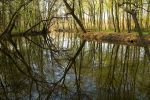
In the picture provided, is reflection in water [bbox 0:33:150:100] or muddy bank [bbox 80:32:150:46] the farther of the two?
muddy bank [bbox 80:32:150:46]

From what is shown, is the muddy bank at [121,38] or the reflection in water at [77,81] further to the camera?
the muddy bank at [121,38]

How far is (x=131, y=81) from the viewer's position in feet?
45.3

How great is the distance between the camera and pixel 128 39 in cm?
3603

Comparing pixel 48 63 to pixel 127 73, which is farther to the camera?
pixel 48 63

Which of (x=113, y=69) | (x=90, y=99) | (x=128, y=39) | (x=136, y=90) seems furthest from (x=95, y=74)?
(x=128, y=39)

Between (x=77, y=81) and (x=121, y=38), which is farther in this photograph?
(x=121, y=38)

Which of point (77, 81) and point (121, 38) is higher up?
point (121, 38)

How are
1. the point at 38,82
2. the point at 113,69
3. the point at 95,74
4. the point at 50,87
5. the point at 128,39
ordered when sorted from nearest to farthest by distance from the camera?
the point at 50,87
the point at 38,82
the point at 95,74
the point at 113,69
the point at 128,39

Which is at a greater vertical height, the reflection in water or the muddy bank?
the muddy bank

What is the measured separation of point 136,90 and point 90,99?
8.23 feet

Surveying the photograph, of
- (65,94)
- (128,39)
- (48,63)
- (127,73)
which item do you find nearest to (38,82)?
(65,94)

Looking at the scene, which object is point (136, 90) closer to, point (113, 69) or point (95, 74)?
point (95, 74)

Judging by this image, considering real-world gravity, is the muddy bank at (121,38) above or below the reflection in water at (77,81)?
above

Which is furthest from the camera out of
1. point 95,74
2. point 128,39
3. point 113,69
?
point 128,39
